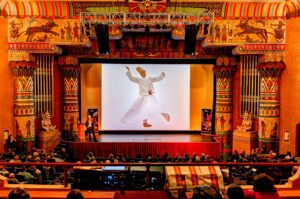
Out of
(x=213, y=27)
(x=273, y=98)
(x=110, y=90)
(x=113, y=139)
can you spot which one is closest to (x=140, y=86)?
(x=110, y=90)

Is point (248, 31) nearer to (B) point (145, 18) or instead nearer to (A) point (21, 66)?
(B) point (145, 18)

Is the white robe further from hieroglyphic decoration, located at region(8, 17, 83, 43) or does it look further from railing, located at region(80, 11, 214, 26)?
railing, located at region(80, 11, 214, 26)

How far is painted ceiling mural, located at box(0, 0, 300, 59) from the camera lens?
598 inches

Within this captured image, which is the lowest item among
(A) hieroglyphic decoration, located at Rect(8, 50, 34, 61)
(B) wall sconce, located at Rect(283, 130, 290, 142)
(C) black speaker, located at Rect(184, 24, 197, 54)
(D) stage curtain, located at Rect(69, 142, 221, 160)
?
(D) stage curtain, located at Rect(69, 142, 221, 160)

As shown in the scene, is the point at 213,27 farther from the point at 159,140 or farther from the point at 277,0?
the point at 159,140

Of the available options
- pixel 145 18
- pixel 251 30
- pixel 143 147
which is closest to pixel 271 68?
pixel 251 30

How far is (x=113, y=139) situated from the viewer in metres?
17.9

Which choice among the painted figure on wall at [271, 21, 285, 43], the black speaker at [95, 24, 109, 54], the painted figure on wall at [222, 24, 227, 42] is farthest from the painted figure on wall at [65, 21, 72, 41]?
the painted figure on wall at [271, 21, 285, 43]

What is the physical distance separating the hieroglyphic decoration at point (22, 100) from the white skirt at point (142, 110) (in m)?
5.43

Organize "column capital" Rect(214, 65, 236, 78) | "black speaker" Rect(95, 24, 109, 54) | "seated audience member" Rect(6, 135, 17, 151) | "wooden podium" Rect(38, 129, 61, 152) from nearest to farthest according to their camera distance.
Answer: "black speaker" Rect(95, 24, 109, 54) < "seated audience member" Rect(6, 135, 17, 151) < "wooden podium" Rect(38, 129, 61, 152) < "column capital" Rect(214, 65, 236, 78)

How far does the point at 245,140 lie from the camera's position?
16812 mm

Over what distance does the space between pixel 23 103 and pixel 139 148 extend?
207 inches

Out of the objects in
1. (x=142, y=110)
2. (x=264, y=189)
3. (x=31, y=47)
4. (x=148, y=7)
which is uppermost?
(x=148, y=7)

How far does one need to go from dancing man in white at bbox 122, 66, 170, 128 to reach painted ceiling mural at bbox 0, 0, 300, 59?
13.9ft
